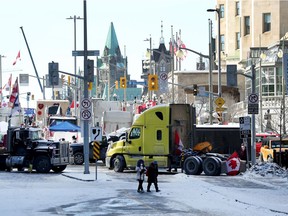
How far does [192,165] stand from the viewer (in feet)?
140

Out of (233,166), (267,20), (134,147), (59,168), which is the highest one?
(267,20)

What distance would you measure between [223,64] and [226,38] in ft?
14.2

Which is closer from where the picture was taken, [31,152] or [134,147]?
[134,147]

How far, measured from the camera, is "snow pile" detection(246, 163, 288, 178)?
135ft

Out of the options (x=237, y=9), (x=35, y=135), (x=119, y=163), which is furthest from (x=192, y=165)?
(x=237, y=9)

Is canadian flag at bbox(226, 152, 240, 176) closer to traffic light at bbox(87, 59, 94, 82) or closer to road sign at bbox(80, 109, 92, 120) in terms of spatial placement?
road sign at bbox(80, 109, 92, 120)

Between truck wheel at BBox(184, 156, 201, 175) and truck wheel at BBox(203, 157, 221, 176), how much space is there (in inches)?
13.4

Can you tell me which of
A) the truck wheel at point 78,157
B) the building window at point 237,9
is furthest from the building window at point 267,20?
the truck wheel at point 78,157

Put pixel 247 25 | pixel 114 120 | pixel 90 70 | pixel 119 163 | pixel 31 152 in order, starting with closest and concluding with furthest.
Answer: pixel 90 70 < pixel 31 152 < pixel 119 163 < pixel 114 120 < pixel 247 25

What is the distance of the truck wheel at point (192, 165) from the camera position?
4234 cm

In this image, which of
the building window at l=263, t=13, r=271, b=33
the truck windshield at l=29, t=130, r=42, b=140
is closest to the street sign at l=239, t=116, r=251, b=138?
the truck windshield at l=29, t=130, r=42, b=140

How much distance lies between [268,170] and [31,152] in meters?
11.6

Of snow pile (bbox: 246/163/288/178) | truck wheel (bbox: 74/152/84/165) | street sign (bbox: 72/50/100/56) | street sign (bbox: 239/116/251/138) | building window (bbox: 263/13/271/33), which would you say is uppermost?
building window (bbox: 263/13/271/33)

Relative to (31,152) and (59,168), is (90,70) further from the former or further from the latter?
(59,168)
